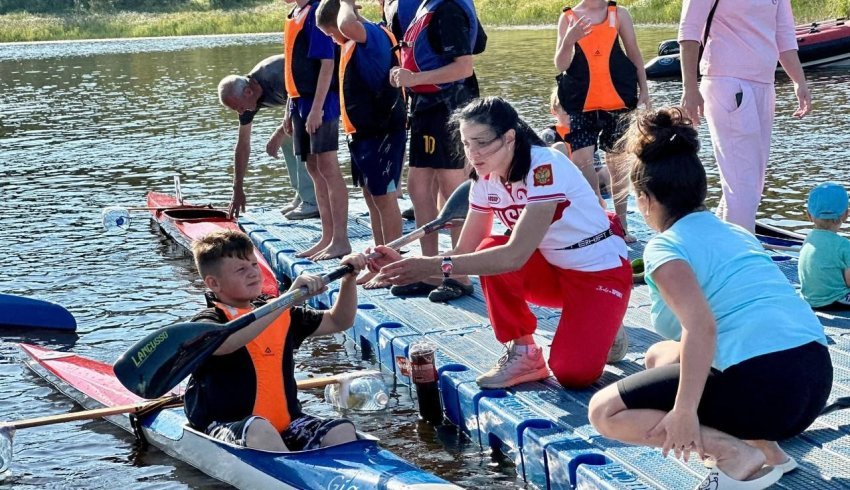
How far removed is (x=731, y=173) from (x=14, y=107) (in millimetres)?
19575

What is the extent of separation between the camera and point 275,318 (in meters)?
4.86

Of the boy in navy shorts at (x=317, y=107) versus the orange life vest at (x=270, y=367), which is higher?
the boy in navy shorts at (x=317, y=107)

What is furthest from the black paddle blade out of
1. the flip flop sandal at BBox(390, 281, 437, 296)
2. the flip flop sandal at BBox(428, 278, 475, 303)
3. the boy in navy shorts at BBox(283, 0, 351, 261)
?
the boy in navy shorts at BBox(283, 0, 351, 261)

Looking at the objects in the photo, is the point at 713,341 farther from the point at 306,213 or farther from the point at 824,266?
the point at 306,213

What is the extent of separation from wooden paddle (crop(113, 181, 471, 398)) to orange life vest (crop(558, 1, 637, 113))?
3.26m

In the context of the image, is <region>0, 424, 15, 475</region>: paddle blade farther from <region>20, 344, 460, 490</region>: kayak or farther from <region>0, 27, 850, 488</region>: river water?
<region>20, 344, 460, 490</region>: kayak

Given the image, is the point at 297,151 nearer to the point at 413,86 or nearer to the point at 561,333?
the point at 413,86

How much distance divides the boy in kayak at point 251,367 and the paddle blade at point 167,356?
0.11 meters

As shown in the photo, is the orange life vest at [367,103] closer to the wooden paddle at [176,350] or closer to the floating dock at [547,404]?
the floating dock at [547,404]

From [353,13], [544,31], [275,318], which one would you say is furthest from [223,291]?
[544,31]

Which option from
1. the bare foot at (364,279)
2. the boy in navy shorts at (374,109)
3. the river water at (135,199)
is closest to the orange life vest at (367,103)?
the boy in navy shorts at (374,109)

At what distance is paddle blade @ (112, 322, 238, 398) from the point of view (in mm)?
4668

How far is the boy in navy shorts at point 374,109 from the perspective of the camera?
7.36 metres

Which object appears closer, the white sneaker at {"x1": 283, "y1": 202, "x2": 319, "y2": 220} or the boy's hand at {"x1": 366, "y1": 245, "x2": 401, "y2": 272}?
the boy's hand at {"x1": 366, "y1": 245, "x2": 401, "y2": 272}
